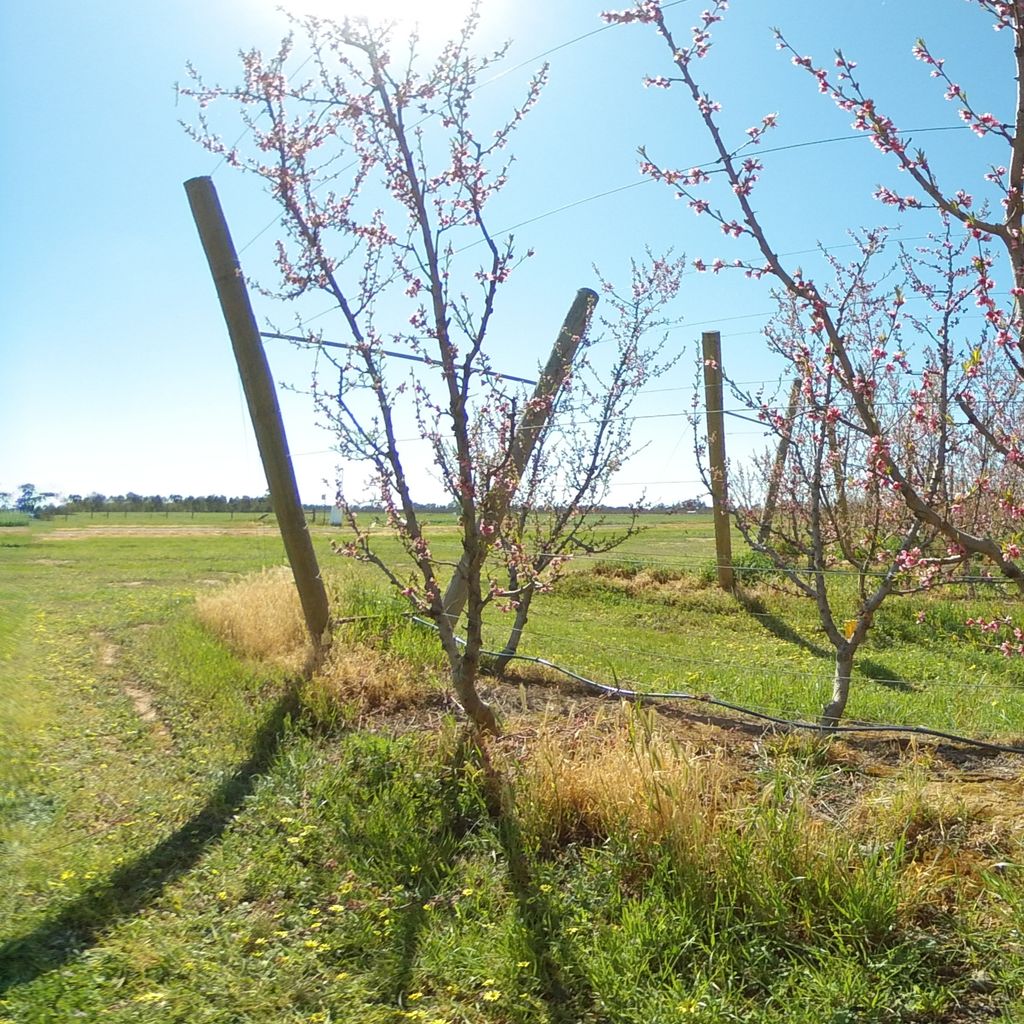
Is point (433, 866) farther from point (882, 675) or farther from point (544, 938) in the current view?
point (882, 675)

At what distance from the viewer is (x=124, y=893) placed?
3.57 metres

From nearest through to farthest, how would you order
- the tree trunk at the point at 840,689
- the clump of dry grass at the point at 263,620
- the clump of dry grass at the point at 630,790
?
the clump of dry grass at the point at 630,790 → the tree trunk at the point at 840,689 → the clump of dry grass at the point at 263,620

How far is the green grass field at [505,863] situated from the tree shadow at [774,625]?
2.52 m

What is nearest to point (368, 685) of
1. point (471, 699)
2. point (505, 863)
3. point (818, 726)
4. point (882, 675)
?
point (471, 699)

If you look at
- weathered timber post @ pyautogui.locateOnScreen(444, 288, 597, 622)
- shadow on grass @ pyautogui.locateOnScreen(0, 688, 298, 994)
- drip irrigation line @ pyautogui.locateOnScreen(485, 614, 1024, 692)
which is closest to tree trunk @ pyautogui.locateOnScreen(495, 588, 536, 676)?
weathered timber post @ pyautogui.locateOnScreen(444, 288, 597, 622)

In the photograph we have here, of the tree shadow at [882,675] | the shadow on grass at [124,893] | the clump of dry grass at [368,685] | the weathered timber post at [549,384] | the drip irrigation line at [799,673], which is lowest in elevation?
the shadow on grass at [124,893]

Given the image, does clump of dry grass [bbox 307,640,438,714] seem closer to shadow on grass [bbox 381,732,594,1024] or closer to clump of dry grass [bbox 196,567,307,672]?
clump of dry grass [bbox 196,567,307,672]

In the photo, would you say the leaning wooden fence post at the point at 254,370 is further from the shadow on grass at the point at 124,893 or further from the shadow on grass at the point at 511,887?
the shadow on grass at the point at 511,887

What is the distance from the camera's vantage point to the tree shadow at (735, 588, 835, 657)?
8584 millimetres

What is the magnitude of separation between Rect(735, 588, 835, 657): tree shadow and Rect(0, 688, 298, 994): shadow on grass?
559 centimetres

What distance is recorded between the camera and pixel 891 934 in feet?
8.91

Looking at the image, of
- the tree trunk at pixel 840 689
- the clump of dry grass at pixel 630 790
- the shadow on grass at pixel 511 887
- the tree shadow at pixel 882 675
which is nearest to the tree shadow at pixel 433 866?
the shadow on grass at pixel 511 887

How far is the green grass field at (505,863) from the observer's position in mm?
2703

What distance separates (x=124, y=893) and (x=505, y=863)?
5.11 feet
